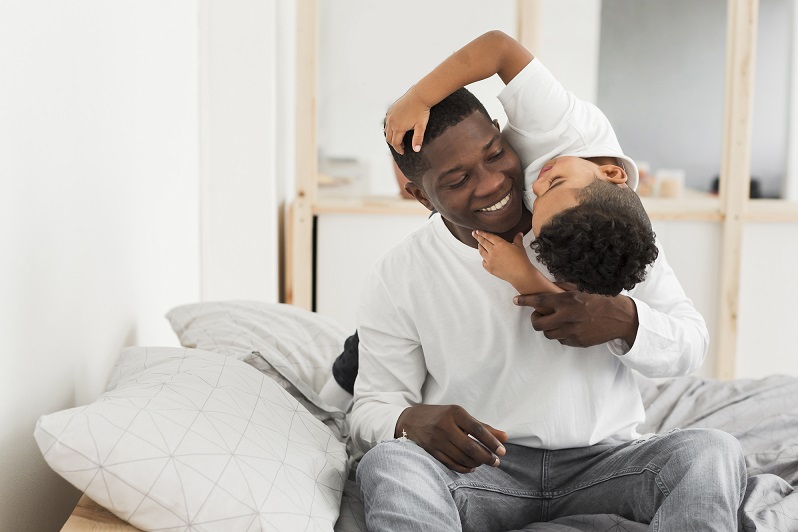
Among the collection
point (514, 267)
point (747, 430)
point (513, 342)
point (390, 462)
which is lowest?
point (747, 430)

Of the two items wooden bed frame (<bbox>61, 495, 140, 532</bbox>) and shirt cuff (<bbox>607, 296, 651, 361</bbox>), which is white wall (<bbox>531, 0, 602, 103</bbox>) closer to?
shirt cuff (<bbox>607, 296, 651, 361</bbox>)

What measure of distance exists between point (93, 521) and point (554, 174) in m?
0.76

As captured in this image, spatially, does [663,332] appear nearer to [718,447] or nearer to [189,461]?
[718,447]

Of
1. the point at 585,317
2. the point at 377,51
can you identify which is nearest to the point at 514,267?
the point at 585,317

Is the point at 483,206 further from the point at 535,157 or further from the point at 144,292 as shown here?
the point at 144,292

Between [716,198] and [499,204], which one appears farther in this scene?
[716,198]

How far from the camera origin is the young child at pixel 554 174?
1.15m

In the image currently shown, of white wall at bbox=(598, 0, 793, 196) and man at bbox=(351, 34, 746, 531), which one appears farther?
white wall at bbox=(598, 0, 793, 196)

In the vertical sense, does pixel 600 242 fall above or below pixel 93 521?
above

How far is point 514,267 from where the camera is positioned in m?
1.29

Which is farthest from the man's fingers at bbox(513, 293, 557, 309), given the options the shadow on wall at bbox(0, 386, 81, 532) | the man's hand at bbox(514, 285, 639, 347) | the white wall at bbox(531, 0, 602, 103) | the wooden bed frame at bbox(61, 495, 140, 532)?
the white wall at bbox(531, 0, 602, 103)

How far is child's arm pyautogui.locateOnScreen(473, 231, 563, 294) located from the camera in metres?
1.29

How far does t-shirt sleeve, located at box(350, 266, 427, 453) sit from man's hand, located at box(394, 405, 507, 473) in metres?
0.18

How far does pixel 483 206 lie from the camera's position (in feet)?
4.26
